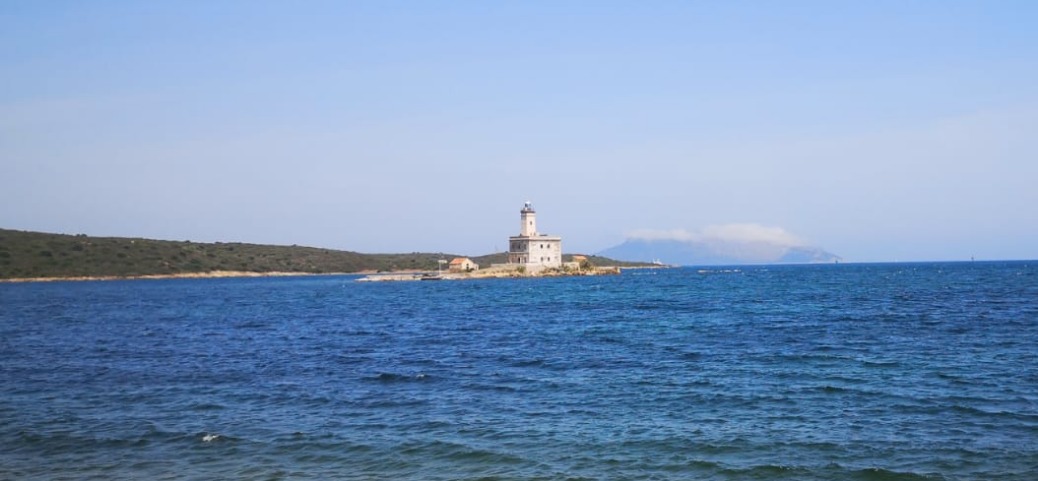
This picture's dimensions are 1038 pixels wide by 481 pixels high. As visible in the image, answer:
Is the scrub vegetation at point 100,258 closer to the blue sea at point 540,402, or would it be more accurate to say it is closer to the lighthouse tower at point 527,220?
the lighthouse tower at point 527,220

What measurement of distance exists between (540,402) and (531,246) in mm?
117493

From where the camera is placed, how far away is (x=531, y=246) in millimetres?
139375

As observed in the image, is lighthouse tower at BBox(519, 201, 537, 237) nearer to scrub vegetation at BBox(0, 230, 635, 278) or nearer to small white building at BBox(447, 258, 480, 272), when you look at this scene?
small white building at BBox(447, 258, 480, 272)

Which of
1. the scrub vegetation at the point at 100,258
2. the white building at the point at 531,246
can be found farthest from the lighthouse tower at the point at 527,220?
the scrub vegetation at the point at 100,258

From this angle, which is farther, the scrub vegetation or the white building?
the scrub vegetation

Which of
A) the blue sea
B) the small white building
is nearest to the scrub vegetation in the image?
the small white building

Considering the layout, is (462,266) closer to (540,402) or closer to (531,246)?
(531,246)

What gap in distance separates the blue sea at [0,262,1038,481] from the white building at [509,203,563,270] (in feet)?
310

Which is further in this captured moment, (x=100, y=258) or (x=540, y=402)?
(x=100, y=258)

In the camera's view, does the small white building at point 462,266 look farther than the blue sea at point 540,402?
Yes

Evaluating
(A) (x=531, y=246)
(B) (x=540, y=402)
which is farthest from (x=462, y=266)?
(B) (x=540, y=402)

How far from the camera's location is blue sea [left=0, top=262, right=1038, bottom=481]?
1592 cm

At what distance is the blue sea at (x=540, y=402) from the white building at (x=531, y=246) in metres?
94.5

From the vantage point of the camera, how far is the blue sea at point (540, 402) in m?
15.9
